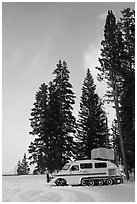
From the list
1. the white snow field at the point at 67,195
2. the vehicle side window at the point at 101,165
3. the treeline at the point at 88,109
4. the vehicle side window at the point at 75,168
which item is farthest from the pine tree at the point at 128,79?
the white snow field at the point at 67,195

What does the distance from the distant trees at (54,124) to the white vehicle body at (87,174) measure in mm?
8614

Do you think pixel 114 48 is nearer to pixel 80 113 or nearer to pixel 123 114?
pixel 123 114

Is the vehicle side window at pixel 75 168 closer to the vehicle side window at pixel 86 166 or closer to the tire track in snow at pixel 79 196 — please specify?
the vehicle side window at pixel 86 166

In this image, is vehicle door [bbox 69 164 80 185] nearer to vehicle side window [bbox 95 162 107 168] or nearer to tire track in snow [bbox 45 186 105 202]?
vehicle side window [bbox 95 162 107 168]

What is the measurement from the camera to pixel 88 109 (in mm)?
34844

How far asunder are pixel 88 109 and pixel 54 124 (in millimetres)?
7269

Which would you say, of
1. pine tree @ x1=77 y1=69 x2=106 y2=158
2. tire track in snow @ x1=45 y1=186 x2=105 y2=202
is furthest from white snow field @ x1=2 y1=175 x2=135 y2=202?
pine tree @ x1=77 y1=69 x2=106 y2=158

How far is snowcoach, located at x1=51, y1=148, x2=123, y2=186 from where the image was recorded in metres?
18.3

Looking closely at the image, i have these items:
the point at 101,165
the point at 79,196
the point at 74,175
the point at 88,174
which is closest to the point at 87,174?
the point at 88,174

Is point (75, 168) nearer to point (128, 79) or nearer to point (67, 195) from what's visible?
point (67, 195)

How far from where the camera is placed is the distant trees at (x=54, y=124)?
28125mm

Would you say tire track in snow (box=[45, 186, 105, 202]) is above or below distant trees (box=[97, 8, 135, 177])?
below

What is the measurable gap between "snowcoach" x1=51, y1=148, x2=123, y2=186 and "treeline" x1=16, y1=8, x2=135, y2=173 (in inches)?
169

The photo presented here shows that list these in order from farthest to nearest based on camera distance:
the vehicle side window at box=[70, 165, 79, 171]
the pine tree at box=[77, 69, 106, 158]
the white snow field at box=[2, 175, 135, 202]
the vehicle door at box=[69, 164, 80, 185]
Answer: the pine tree at box=[77, 69, 106, 158], the vehicle side window at box=[70, 165, 79, 171], the vehicle door at box=[69, 164, 80, 185], the white snow field at box=[2, 175, 135, 202]
